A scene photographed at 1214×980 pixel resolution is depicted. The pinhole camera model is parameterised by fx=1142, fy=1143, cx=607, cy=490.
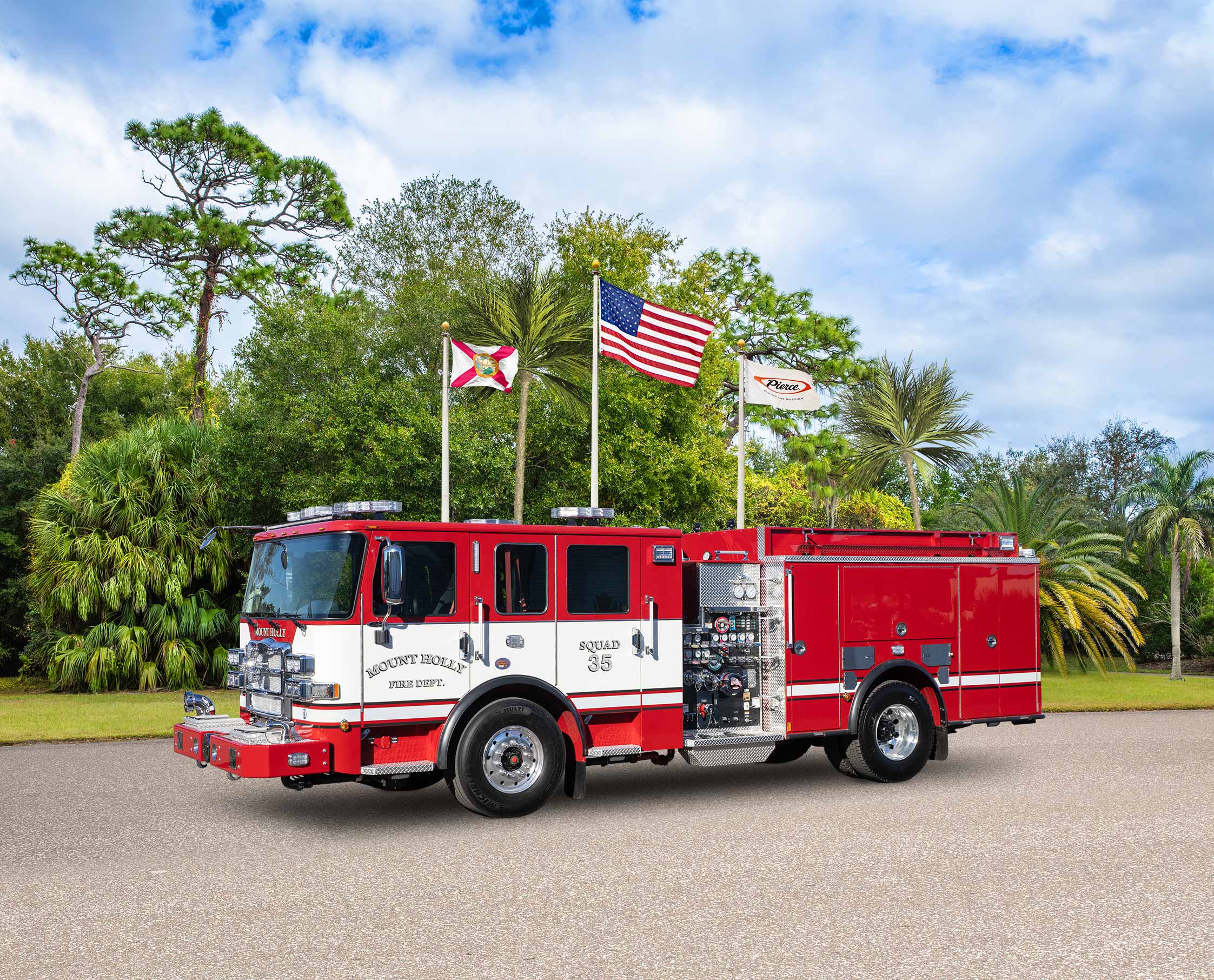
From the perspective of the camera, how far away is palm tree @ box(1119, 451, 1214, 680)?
26031 mm

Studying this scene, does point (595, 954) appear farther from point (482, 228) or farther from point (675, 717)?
point (482, 228)

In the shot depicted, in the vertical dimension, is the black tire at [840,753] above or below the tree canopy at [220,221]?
below

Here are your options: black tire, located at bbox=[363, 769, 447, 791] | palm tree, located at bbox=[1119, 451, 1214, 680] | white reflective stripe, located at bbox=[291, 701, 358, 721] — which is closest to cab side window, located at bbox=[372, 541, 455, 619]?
white reflective stripe, located at bbox=[291, 701, 358, 721]

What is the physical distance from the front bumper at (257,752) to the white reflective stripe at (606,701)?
6.94 feet

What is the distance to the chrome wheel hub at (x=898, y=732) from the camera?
1137 cm

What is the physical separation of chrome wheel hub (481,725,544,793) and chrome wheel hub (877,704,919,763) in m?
3.82

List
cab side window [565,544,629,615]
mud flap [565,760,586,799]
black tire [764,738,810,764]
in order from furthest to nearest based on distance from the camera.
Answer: black tire [764,738,810,764], cab side window [565,544,629,615], mud flap [565,760,586,799]

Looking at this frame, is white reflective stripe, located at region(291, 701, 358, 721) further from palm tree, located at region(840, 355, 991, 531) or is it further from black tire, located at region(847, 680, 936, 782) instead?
palm tree, located at region(840, 355, 991, 531)

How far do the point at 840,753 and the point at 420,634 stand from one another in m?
4.89

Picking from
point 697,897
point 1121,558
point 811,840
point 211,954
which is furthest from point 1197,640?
point 211,954

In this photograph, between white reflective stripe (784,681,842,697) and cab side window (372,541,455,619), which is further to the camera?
white reflective stripe (784,681,842,697)

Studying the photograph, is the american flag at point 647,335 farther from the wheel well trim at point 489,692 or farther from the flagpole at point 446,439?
the wheel well trim at point 489,692

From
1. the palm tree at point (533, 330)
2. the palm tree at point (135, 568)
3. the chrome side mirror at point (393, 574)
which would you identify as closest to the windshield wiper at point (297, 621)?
the chrome side mirror at point (393, 574)

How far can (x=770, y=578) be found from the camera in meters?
10.9
